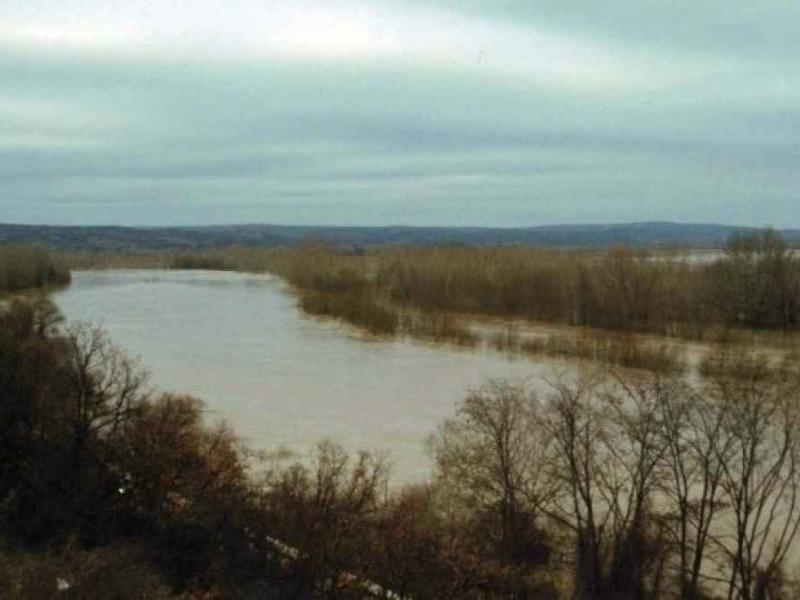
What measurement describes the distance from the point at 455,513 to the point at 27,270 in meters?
37.2

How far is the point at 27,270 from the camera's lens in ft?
139

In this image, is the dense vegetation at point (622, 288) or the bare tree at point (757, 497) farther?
the dense vegetation at point (622, 288)

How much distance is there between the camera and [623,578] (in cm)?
841

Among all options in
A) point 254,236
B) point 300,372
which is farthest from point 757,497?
point 254,236

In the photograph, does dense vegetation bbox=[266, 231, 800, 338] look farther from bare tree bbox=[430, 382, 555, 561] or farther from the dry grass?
bare tree bbox=[430, 382, 555, 561]

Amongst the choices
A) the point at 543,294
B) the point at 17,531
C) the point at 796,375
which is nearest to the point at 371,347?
the point at 543,294

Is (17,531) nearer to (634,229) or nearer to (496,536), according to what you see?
(496,536)

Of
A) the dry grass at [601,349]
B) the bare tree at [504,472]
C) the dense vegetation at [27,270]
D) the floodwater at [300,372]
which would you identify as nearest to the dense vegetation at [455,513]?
the bare tree at [504,472]

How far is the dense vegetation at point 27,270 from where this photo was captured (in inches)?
1606

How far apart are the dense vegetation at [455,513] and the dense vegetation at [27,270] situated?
3138cm

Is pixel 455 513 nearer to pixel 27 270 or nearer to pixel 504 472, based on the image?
pixel 504 472

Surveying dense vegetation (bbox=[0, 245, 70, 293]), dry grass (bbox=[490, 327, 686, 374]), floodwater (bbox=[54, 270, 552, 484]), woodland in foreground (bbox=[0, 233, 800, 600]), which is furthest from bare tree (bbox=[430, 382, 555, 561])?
dense vegetation (bbox=[0, 245, 70, 293])

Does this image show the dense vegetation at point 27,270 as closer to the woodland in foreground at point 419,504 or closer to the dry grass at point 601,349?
the dry grass at point 601,349

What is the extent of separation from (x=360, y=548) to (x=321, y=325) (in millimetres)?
18525
